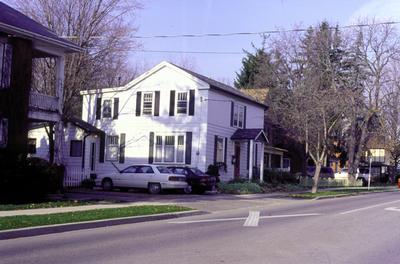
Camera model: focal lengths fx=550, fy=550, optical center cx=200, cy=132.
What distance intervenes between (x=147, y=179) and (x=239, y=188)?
237 inches

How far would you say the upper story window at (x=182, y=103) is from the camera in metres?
34.2

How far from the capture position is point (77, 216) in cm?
1522

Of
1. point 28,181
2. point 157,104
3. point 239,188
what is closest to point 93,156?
point 157,104

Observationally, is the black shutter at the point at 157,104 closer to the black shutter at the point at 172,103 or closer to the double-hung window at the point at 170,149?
the black shutter at the point at 172,103

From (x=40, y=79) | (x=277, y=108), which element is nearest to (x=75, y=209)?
(x=40, y=79)

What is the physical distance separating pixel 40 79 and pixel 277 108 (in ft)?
71.6

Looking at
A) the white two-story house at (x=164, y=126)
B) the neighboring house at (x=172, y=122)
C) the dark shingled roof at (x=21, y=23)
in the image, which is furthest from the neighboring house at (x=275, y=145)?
the dark shingled roof at (x=21, y=23)

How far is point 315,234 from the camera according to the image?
44.4 feet

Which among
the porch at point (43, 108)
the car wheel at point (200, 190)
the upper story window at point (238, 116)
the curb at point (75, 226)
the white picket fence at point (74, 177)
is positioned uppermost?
the upper story window at point (238, 116)

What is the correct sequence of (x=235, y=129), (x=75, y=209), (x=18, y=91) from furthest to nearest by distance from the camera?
(x=235, y=129) < (x=18, y=91) < (x=75, y=209)

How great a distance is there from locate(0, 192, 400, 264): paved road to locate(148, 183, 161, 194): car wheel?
32.4 feet

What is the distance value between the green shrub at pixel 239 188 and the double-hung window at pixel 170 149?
3.76 m

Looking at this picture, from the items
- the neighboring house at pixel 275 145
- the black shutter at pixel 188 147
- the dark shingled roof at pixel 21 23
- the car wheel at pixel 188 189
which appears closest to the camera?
the dark shingled roof at pixel 21 23

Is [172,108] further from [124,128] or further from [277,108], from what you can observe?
[277,108]
